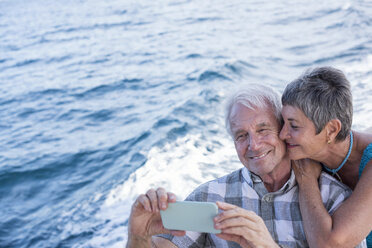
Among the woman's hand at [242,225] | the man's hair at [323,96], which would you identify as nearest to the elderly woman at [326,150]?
the man's hair at [323,96]

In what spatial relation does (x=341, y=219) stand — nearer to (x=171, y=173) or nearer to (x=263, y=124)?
(x=263, y=124)

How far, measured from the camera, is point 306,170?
2.66 m

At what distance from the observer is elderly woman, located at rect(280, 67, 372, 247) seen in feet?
7.62

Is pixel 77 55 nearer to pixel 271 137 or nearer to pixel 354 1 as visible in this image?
pixel 354 1

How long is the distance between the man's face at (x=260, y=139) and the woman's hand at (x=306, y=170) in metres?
0.11

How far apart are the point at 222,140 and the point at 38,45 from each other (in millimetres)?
13256

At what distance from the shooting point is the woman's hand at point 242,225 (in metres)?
1.92

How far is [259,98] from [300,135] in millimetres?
359

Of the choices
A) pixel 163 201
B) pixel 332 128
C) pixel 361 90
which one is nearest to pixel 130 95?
pixel 361 90

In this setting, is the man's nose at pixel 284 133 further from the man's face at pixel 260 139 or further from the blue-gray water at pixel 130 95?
the blue-gray water at pixel 130 95

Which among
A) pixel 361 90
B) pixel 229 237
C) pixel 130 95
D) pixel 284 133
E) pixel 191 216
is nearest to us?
Result: pixel 191 216

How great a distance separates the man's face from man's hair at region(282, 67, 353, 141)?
25cm

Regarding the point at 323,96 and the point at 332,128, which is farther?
the point at 332,128

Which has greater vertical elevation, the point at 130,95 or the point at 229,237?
the point at 229,237
